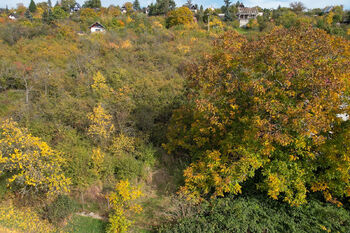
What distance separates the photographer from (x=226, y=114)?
9406 millimetres

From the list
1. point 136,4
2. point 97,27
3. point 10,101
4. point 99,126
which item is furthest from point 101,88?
point 136,4

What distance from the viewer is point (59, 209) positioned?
9.12m

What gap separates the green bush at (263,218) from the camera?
26.2ft

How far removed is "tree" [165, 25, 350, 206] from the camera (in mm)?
7223

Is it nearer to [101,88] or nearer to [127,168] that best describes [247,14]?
[101,88]

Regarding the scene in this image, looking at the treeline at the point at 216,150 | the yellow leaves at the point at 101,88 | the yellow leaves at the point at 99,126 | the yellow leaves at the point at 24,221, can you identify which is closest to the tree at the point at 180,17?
the yellow leaves at the point at 101,88

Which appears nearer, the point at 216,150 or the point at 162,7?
the point at 216,150

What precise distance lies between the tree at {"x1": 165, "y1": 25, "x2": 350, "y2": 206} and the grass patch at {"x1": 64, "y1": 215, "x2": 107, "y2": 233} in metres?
3.88

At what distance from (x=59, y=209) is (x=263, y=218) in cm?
775

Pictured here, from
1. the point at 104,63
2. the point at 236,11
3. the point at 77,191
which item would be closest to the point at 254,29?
the point at 236,11

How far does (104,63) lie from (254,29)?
29.1 metres

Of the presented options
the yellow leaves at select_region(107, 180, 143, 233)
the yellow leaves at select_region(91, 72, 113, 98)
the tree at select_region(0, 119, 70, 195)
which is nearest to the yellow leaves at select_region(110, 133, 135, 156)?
the tree at select_region(0, 119, 70, 195)

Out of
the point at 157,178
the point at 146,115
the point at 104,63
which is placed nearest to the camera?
the point at 157,178

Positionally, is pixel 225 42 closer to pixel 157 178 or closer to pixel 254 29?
pixel 157 178
